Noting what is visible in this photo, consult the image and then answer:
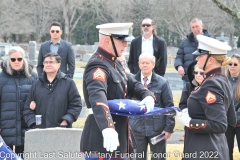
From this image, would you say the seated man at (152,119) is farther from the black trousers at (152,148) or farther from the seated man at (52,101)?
the seated man at (52,101)

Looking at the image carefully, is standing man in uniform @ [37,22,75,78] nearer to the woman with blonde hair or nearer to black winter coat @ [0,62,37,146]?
black winter coat @ [0,62,37,146]

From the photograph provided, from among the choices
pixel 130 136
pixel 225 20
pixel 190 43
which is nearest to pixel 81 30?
pixel 225 20

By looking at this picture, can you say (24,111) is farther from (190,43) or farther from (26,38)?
(26,38)

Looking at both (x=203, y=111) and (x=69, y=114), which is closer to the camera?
(x=203, y=111)

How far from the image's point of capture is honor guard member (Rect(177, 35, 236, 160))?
4.58m

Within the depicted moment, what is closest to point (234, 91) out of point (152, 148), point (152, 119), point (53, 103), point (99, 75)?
point (152, 119)

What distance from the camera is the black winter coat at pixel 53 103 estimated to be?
6.85 meters

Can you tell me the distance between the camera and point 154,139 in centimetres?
675

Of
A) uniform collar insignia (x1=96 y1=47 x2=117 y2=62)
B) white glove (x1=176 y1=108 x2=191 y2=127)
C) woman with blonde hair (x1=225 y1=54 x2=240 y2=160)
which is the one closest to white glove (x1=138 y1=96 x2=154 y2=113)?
white glove (x1=176 y1=108 x2=191 y2=127)

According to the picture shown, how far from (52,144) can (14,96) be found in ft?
3.10

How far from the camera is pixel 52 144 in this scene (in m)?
6.54

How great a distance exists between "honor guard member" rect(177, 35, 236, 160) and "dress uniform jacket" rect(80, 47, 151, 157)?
1.69ft

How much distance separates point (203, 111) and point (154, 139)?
2.11 m

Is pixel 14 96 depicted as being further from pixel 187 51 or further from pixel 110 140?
pixel 187 51
